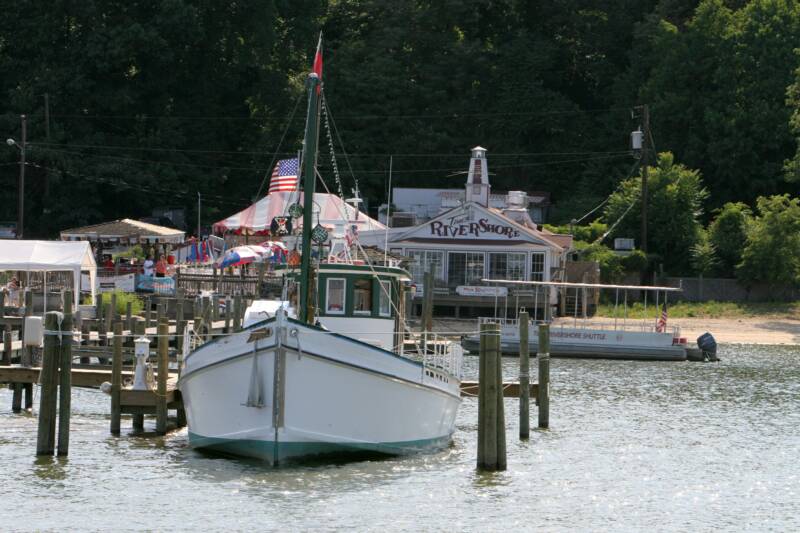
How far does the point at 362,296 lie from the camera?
29.2 metres

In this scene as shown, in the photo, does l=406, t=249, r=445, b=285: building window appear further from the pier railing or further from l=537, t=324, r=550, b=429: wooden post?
l=537, t=324, r=550, b=429: wooden post

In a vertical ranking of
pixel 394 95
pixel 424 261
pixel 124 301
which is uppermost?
pixel 394 95

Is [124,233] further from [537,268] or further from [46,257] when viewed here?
[537,268]

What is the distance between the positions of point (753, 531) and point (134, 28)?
199 ft

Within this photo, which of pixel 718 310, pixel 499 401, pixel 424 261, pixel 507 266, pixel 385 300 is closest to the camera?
pixel 499 401

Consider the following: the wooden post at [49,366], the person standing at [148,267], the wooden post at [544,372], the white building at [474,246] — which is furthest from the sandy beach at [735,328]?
the wooden post at [49,366]

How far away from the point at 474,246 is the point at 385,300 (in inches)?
1381

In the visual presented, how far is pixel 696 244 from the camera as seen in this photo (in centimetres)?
6981

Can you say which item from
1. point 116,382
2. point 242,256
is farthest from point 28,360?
point 242,256

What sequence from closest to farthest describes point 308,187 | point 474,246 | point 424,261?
point 308,187
point 474,246
point 424,261

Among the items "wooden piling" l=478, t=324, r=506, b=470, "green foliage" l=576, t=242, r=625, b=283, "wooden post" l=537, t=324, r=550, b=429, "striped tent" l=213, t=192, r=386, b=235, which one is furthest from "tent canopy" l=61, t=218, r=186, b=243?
"wooden piling" l=478, t=324, r=506, b=470

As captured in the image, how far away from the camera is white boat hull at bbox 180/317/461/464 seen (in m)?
25.7

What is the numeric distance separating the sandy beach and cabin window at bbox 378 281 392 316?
2749 cm

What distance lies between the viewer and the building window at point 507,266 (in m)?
64.2
